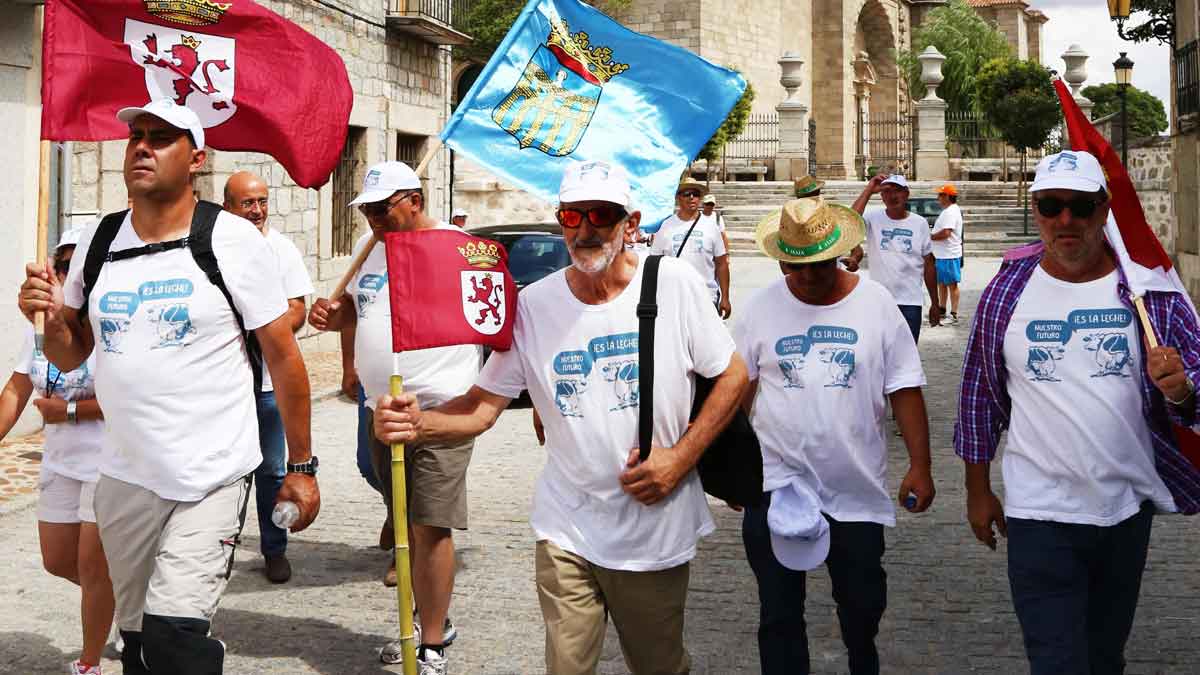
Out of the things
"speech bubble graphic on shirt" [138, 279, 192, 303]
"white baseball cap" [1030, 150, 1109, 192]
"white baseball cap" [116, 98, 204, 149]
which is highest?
"white baseball cap" [116, 98, 204, 149]

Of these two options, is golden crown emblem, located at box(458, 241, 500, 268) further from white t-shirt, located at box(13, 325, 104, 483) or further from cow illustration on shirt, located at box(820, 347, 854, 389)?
white t-shirt, located at box(13, 325, 104, 483)

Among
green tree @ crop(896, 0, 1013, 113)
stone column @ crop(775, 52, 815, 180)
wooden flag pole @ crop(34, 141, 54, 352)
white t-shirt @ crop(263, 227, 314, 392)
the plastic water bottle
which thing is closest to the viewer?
the plastic water bottle

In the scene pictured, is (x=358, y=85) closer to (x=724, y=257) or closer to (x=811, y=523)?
(x=724, y=257)

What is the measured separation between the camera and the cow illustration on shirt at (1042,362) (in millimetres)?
4070

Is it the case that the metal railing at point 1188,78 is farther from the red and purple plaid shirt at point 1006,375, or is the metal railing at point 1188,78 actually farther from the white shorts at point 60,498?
the white shorts at point 60,498

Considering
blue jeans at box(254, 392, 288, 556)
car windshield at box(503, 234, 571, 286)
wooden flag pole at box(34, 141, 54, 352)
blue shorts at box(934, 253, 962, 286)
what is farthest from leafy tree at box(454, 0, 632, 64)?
wooden flag pole at box(34, 141, 54, 352)

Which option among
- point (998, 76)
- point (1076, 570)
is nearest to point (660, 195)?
point (1076, 570)

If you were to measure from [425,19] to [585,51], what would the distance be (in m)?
13.7

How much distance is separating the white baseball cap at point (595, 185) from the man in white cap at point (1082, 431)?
47.9 inches

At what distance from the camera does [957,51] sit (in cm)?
5553

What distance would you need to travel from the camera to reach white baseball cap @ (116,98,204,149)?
13.0 feet

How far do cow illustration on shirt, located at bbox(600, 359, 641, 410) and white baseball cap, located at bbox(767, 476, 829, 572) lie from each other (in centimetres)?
80

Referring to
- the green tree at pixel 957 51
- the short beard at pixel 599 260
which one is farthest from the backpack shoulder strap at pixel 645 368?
the green tree at pixel 957 51

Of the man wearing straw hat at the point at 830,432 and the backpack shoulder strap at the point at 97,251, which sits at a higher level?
the backpack shoulder strap at the point at 97,251
